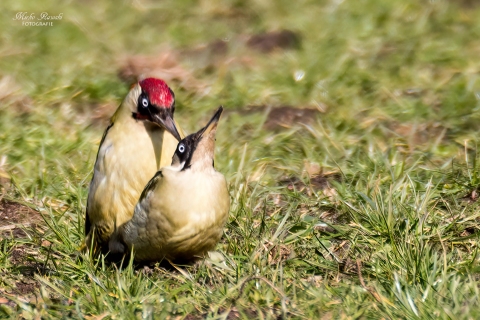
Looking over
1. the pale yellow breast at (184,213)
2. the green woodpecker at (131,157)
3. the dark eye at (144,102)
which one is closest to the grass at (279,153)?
the pale yellow breast at (184,213)

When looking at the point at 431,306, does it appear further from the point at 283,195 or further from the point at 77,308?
the point at 283,195

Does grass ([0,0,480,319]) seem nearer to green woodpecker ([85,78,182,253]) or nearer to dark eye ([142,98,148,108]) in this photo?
green woodpecker ([85,78,182,253])

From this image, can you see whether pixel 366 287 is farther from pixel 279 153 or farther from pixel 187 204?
pixel 279 153

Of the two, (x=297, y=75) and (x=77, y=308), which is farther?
(x=297, y=75)

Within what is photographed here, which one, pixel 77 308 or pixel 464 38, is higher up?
pixel 77 308

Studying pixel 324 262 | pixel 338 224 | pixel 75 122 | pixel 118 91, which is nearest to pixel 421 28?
pixel 118 91

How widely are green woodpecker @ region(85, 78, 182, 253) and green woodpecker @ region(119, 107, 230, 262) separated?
12.7 inches

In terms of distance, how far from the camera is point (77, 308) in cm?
338

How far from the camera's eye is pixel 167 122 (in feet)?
13.8

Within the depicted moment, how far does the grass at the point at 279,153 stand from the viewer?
3.58 meters

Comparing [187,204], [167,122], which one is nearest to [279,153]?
[167,122]

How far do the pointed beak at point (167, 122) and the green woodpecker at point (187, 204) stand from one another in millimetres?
254

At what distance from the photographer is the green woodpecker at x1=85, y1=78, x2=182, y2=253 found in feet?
14.0

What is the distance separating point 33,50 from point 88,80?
122 centimetres
